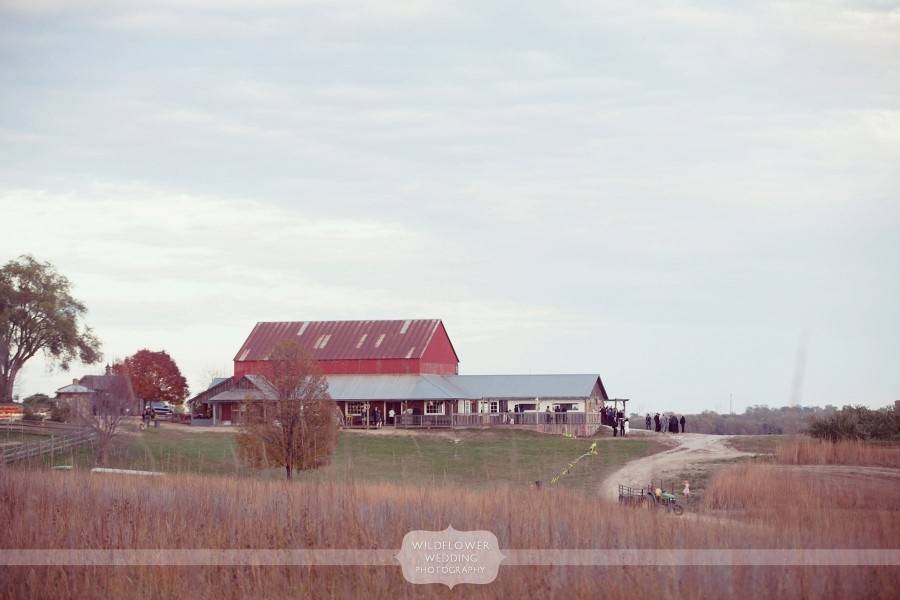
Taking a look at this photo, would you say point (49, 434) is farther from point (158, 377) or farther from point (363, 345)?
point (158, 377)

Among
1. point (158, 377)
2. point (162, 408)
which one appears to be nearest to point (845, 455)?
point (162, 408)

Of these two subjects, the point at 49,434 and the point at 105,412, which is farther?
the point at 49,434

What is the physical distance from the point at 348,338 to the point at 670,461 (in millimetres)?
44421

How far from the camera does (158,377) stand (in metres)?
109

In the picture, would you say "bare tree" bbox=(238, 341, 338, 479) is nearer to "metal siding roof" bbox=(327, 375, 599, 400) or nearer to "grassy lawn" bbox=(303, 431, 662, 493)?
"grassy lawn" bbox=(303, 431, 662, 493)

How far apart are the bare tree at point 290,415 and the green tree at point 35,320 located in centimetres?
4790

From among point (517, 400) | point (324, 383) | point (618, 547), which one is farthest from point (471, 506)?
point (517, 400)

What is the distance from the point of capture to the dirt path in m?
35.9

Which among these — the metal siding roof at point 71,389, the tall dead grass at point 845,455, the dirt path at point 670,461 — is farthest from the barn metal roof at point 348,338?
the tall dead grass at point 845,455

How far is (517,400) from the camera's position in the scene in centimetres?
7438

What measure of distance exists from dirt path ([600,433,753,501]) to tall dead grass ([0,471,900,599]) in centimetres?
1300

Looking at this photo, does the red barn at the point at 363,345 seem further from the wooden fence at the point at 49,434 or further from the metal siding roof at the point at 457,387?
the wooden fence at the point at 49,434

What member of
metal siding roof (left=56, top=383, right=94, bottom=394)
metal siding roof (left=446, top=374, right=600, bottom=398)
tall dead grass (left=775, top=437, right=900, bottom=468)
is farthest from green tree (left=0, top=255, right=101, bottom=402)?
tall dead grass (left=775, top=437, right=900, bottom=468)

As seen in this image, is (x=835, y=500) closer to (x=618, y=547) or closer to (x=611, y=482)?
(x=618, y=547)
